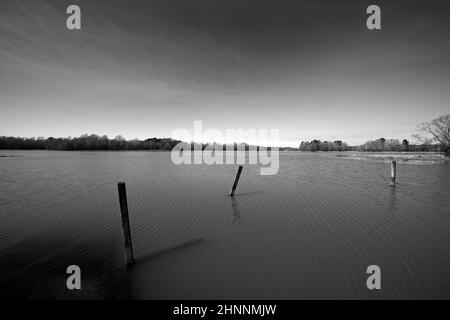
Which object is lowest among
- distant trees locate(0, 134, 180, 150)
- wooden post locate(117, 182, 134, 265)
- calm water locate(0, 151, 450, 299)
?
calm water locate(0, 151, 450, 299)

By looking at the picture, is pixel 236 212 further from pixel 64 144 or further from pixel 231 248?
pixel 64 144

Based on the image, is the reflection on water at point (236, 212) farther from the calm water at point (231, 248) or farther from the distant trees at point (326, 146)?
the distant trees at point (326, 146)

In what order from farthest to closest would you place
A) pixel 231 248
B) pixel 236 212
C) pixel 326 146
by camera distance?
pixel 326 146 < pixel 236 212 < pixel 231 248

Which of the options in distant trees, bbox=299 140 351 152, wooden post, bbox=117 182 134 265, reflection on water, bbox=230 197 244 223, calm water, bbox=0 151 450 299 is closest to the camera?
Result: calm water, bbox=0 151 450 299

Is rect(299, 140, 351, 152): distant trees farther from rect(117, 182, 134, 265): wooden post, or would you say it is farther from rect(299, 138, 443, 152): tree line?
rect(117, 182, 134, 265): wooden post

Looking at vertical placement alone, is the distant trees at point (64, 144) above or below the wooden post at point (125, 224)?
above

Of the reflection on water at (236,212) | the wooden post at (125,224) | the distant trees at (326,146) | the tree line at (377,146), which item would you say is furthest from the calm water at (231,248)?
the distant trees at (326,146)

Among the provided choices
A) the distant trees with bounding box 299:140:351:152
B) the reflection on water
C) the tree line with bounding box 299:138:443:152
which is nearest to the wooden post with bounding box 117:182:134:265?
the reflection on water

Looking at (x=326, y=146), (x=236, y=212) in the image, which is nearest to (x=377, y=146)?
(x=326, y=146)

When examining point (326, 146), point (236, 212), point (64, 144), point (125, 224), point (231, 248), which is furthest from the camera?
point (326, 146)
